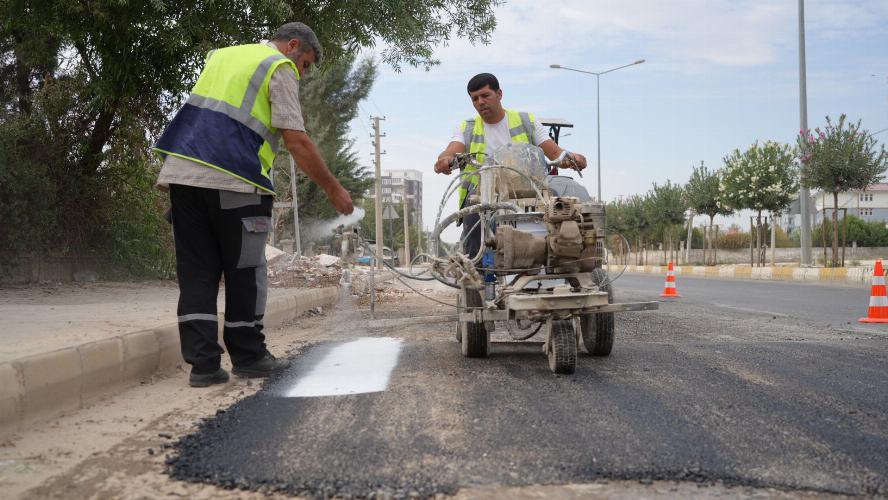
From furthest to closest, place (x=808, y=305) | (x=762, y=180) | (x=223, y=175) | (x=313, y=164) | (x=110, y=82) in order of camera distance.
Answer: (x=762, y=180)
(x=808, y=305)
(x=110, y=82)
(x=313, y=164)
(x=223, y=175)

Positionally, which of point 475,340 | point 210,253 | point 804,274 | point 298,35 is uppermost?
point 298,35

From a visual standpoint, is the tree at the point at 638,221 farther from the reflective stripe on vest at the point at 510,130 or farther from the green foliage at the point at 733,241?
the reflective stripe on vest at the point at 510,130

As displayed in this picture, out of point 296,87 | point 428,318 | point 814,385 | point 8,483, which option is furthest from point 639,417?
point 428,318

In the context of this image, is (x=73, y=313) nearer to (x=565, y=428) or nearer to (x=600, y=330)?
(x=600, y=330)

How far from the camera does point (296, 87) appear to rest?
421cm

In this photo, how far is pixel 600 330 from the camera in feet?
16.0

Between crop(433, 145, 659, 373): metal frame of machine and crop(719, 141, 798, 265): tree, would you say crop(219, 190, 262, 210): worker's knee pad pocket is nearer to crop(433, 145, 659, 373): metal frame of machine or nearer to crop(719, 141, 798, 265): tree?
crop(433, 145, 659, 373): metal frame of machine

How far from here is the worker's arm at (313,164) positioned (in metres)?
4.21

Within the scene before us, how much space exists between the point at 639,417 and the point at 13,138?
8.22 metres

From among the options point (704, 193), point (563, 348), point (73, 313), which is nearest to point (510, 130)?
point (563, 348)

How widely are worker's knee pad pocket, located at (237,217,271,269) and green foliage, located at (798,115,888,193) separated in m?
21.0

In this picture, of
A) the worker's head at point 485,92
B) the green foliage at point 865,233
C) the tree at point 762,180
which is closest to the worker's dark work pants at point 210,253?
the worker's head at point 485,92

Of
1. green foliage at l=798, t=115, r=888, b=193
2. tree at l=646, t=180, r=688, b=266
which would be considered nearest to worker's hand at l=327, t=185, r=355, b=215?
green foliage at l=798, t=115, r=888, b=193

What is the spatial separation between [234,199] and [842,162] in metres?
21.3
